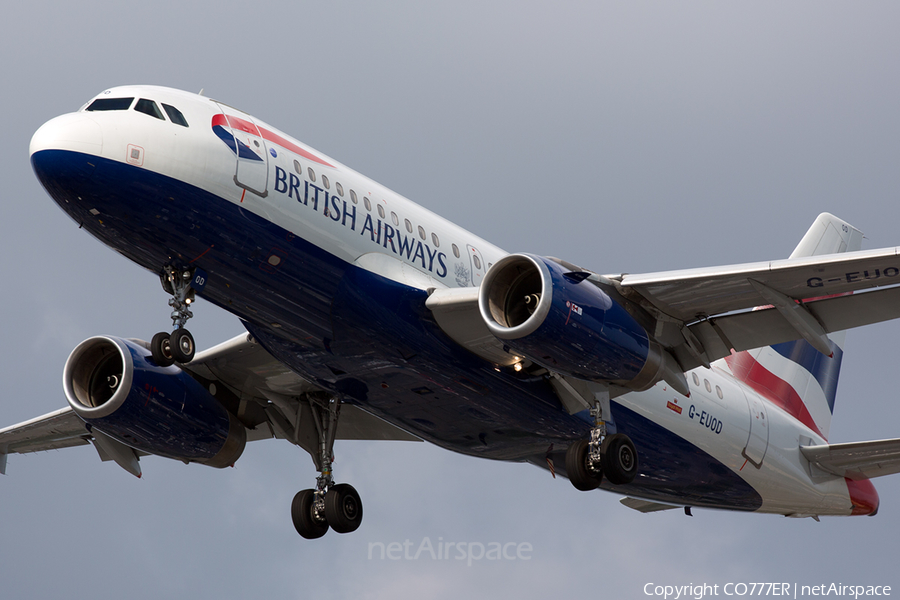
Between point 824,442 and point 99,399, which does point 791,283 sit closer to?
point 824,442

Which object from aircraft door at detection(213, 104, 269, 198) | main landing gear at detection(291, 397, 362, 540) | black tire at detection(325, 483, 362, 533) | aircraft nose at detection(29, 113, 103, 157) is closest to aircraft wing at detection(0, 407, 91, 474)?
main landing gear at detection(291, 397, 362, 540)

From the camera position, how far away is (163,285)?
63.3 feet

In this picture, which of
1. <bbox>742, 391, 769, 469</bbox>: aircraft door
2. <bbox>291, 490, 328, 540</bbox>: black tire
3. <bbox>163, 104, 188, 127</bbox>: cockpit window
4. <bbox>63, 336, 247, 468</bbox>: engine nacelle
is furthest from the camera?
<bbox>742, 391, 769, 469</bbox>: aircraft door

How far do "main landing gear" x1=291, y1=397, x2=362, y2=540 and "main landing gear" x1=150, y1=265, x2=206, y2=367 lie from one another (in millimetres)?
6821

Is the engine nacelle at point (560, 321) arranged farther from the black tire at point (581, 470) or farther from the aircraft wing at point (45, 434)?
the aircraft wing at point (45, 434)

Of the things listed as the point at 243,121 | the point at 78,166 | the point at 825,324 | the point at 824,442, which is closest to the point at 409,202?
the point at 243,121

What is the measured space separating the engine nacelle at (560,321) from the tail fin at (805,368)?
892 cm

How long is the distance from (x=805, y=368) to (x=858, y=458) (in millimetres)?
4505

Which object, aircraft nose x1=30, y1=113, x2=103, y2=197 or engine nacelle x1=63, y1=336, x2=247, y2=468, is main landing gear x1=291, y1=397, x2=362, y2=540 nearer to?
engine nacelle x1=63, y1=336, x2=247, y2=468

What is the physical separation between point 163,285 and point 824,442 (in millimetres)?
17249

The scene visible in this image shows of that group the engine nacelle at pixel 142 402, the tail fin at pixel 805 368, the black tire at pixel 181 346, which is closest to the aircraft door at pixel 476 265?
the black tire at pixel 181 346

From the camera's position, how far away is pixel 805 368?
3042 cm

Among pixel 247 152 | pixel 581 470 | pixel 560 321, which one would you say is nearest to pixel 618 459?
pixel 581 470

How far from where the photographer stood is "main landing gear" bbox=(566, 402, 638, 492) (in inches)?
844
